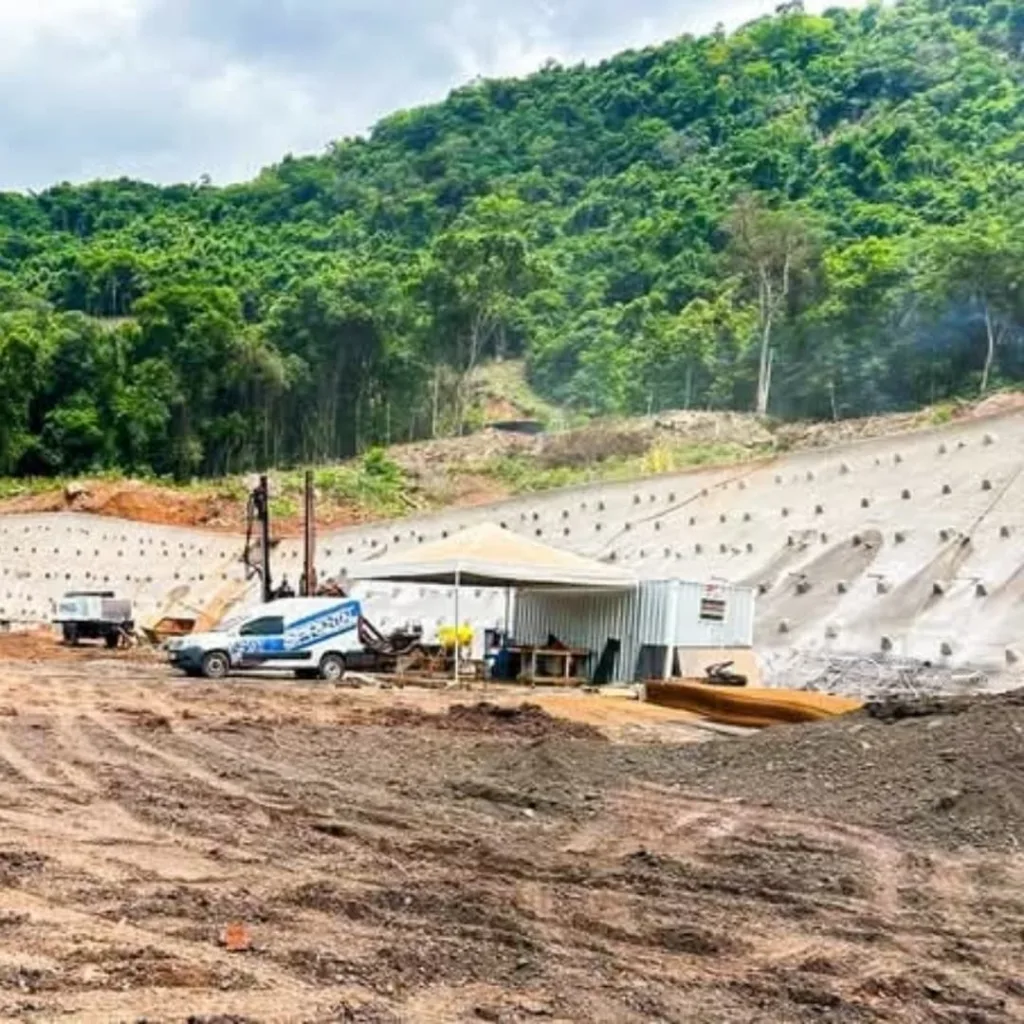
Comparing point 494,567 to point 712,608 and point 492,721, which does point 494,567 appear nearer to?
point 712,608

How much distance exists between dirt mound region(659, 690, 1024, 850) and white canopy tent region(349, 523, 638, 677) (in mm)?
11029

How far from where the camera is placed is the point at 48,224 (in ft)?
403

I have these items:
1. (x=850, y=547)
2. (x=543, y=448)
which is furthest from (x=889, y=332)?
(x=850, y=547)

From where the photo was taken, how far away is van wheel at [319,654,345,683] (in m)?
29.4

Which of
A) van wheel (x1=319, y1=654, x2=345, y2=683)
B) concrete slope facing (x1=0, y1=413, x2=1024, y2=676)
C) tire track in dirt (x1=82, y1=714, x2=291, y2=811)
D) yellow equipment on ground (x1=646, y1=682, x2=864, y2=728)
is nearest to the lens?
tire track in dirt (x1=82, y1=714, x2=291, y2=811)

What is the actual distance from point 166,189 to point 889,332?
84055mm

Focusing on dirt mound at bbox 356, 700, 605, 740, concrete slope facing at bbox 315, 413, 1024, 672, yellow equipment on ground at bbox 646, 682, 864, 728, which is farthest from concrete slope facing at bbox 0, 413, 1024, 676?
dirt mound at bbox 356, 700, 605, 740

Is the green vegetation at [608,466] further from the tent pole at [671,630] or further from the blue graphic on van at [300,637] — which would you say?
the tent pole at [671,630]

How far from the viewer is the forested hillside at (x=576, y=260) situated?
218 feet

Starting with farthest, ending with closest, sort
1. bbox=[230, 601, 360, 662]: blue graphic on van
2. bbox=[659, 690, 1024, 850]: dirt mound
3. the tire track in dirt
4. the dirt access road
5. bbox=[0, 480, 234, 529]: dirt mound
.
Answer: bbox=[0, 480, 234, 529]: dirt mound → bbox=[230, 601, 360, 662]: blue graphic on van → the tire track in dirt → bbox=[659, 690, 1024, 850]: dirt mound → the dirt access road

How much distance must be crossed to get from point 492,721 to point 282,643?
36.1ft

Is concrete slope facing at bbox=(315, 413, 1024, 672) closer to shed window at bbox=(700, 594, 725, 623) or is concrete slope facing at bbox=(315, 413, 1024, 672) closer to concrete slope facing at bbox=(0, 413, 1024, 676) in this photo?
concrete slope facing at bbox=(0, 413, 1024, 676)

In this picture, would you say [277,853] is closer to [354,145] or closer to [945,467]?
[945,467]

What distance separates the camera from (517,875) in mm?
8844
